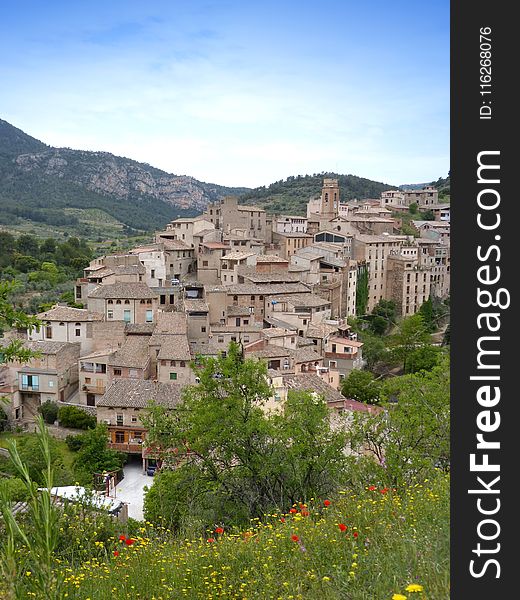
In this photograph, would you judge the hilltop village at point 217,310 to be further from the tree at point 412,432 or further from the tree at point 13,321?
the tree at point 13,321

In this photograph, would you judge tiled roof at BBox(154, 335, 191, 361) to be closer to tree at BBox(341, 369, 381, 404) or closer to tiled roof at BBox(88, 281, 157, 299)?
tiled roof at BBox(88, 281, 157, 299)

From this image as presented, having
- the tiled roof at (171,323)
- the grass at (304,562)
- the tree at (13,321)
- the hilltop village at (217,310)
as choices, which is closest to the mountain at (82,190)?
the hilltop village at (217,310)

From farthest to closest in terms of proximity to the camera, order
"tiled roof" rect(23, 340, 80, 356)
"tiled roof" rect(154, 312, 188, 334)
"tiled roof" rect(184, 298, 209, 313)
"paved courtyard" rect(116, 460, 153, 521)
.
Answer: "tiled roof" rect(184, 298, 209, 313) → "tiled roof" rect(154, 312, 188, 334) → "tiled roof" rect(23, 340, 80, 356) → "paved courtyard" rect(116, 460, 153, 521)

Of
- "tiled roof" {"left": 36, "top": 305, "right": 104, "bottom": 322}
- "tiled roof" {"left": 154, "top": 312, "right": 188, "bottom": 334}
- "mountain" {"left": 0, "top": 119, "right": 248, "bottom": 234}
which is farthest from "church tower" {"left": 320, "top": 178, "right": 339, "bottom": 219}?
"mountain" {"left": 0, "top": 119, "right": 248, "bottom": 234}

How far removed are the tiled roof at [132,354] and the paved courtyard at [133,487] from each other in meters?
5.34

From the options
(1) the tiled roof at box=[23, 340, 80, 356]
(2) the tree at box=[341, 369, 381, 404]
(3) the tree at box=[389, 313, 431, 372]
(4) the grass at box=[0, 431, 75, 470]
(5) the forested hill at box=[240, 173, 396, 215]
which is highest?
(5) the forested hill at box=[240, 173, 396, 215]

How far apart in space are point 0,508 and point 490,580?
258cm

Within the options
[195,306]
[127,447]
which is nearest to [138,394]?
[127,447]

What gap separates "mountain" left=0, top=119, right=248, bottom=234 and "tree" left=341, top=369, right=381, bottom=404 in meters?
65.4

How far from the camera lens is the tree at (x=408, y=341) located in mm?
39125

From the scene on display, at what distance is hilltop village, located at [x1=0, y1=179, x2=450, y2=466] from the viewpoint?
2905 centimetres

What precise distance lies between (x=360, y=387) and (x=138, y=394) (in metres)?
11.3

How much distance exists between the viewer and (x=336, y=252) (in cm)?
4553

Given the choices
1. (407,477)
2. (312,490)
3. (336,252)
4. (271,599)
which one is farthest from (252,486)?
(336,252)
